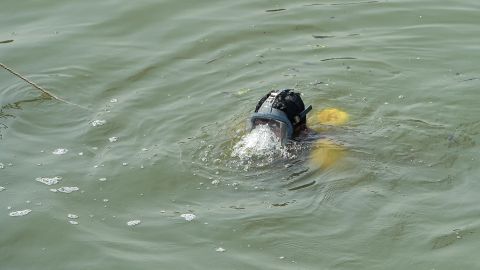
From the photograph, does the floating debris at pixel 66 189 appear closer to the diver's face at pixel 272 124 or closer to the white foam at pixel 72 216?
the white foam at pixel 72 216

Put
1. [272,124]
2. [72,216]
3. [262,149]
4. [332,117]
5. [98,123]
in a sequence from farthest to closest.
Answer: [98,123] → [332,117] → [262,149] → [272,124] → [72,216]

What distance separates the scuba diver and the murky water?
2.0 inches

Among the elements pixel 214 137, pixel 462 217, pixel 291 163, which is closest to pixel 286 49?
pixel 214 137

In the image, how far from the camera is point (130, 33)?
8.73 meters

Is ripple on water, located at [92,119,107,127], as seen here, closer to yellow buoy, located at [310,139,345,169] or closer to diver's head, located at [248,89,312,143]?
diver's head, located at [248,89,312,143]

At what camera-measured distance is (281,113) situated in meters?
5.90

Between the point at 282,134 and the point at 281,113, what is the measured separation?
0.61ft

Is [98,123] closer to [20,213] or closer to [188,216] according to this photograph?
[20,213]

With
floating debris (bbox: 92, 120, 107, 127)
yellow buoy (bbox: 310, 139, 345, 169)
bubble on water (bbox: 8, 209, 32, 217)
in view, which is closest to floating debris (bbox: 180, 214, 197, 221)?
yellow buoy (bbox: 310, 139, 345, 169)

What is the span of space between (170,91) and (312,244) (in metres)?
2.69

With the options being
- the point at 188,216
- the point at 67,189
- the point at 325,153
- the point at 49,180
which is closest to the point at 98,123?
the point at 49,180

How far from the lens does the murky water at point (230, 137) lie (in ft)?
17.7

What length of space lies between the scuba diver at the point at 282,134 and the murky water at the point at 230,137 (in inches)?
2.0

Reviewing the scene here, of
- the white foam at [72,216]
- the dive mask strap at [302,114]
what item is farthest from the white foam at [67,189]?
the dive mask strap at [302,114]
